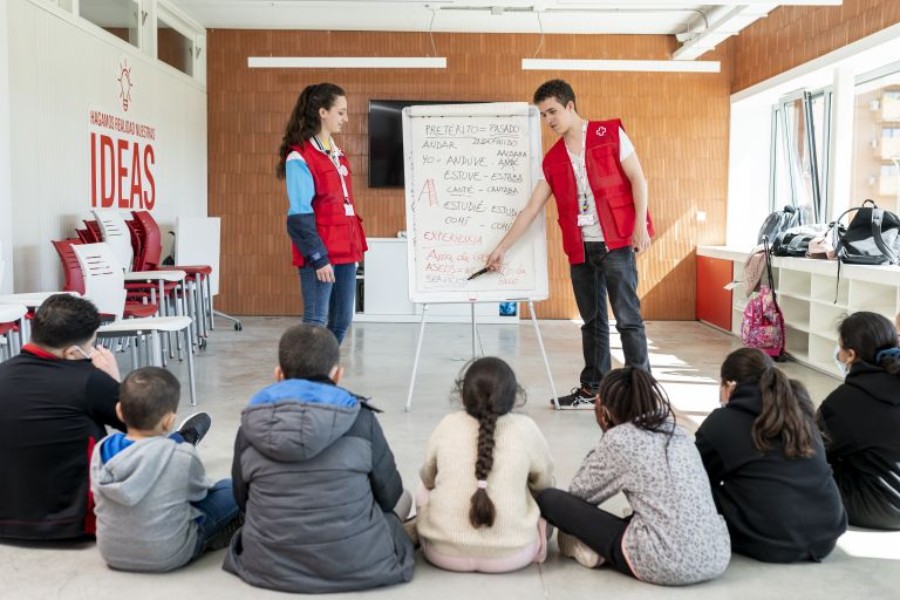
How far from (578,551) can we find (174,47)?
7284 mm

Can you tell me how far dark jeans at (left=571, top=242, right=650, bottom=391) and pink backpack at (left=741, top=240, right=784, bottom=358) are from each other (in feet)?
7.99

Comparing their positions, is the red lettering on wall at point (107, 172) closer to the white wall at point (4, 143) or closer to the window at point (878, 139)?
the white wall at point (4, 143)

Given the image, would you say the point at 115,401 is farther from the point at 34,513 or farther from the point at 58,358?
the point at 34,513

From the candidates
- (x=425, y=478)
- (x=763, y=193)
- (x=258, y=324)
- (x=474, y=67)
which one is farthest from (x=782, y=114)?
(x=425, y=478)

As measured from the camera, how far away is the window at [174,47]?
8.20 metres

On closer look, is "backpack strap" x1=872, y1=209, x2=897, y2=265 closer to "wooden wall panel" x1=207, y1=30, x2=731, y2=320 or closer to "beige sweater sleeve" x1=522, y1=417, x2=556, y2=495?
"wooden wall panel" x1=207, y1=30, x2=731, y2=320

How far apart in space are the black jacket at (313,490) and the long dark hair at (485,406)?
0.79 feet

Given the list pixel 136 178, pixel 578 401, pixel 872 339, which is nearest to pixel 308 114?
pixel 578 401

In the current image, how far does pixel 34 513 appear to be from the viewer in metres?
2.63

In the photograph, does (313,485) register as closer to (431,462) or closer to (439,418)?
(431,462)

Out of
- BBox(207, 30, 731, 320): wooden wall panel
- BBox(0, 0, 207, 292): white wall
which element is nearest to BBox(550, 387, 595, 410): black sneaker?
BBox(0, 0, 207, 292): white wall

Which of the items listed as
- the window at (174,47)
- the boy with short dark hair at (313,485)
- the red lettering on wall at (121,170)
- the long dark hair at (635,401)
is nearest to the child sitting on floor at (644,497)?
the long dark hair at (635,401)

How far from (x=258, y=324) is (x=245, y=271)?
0.93 m

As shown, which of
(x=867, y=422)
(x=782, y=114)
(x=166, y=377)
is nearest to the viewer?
Result: (x=166, y=377)
